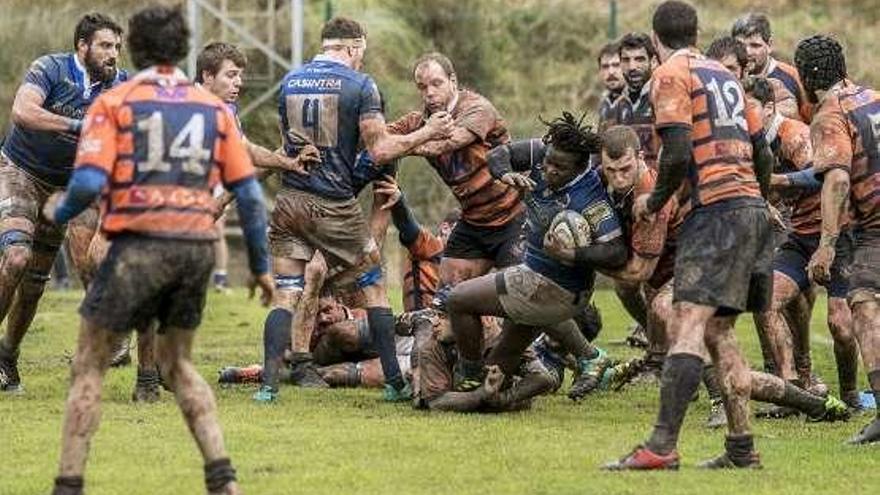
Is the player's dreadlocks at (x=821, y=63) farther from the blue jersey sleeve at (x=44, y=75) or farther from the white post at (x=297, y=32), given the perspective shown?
the white post at (x=297, y=32)

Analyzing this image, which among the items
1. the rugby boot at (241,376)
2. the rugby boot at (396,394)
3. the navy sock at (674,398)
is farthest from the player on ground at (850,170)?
the rugby boot at (241,376)

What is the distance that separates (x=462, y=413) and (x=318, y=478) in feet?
9.48

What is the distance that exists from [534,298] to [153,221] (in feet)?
11.3

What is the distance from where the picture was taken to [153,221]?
8914mm

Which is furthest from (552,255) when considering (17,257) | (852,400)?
(17,257)

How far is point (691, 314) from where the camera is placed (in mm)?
10125

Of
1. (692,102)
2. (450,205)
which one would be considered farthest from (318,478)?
(450,205)

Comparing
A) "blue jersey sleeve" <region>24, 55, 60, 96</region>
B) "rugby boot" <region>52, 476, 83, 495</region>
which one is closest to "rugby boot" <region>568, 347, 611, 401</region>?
"blue jersey sleeve" <region>24, 55, 60, 96</region>

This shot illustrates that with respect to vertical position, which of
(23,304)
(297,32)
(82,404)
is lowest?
(23,304)

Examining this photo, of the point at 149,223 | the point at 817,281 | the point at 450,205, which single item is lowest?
the point at 450,205

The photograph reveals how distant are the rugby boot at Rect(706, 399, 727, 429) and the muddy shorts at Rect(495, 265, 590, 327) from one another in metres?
0.96

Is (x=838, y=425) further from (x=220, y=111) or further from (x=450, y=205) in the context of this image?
(x=450, y=205)

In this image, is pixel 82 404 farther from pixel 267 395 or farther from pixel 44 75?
pixel 44 75

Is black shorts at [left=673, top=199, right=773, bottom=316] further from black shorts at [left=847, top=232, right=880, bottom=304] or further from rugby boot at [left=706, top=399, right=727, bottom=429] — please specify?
rugby boot at [left=706, top=399, right=727, bottom=429]
